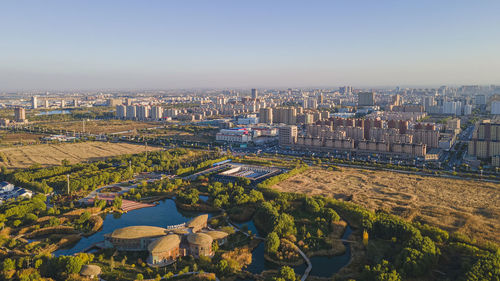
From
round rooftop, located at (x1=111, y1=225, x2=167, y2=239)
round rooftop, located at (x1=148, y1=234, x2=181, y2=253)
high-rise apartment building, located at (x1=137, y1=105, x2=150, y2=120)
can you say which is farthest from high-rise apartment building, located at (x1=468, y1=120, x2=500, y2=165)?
high-rise apartment building, located at (x1=137, y1=105, x2=150, y2=120)

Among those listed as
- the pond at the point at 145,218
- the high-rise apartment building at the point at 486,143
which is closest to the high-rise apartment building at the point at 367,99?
the high-rise apartment building at the point at 486,143

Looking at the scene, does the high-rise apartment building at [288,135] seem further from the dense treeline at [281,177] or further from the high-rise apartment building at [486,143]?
the high-rise apartment building at [486,143]

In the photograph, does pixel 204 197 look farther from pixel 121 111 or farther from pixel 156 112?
pixel 121 111

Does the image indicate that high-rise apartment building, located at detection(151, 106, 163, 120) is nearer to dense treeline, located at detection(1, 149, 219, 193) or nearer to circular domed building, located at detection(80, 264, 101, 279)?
dense treeline, located at detection(1, 149, 219, 193)

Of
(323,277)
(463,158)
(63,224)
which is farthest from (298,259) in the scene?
(463,158)

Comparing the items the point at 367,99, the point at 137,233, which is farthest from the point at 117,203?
the point at 367,99

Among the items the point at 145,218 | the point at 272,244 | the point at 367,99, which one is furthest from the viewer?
the point at 367,99
